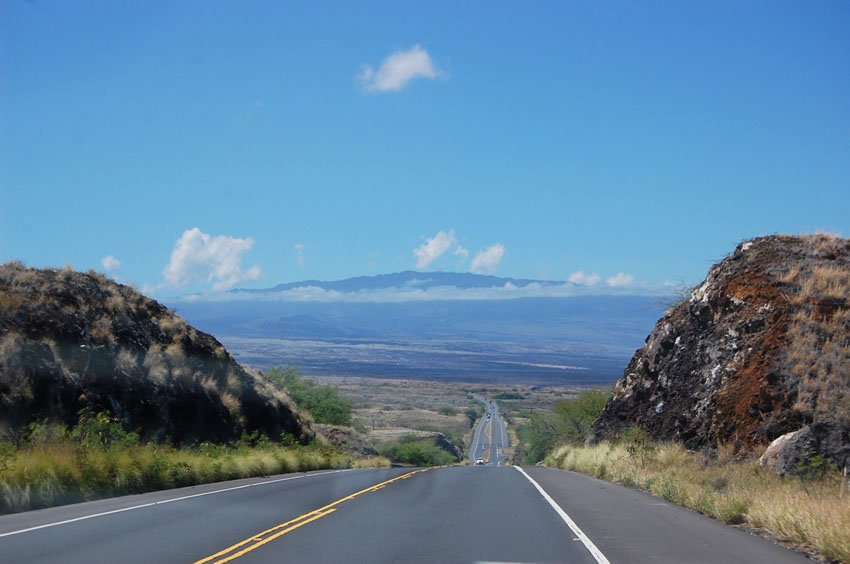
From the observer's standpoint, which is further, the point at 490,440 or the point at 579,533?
the point at 490,440

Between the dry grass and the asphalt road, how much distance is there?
1.54 ft

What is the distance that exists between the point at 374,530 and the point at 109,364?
1757 centimetres

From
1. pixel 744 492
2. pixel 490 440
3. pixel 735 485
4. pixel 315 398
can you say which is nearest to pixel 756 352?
pixel 735 485

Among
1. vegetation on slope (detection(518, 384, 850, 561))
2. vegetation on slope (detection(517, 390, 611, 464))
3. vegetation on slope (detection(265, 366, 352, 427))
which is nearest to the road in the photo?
vegetation on slope (detection(517, 390, 611, 464))

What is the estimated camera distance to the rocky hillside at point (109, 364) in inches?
947

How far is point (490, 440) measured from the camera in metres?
107

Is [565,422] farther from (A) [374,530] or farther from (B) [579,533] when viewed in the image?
(A) [374,530]

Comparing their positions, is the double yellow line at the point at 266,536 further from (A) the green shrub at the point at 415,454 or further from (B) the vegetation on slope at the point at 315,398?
(A) the green shrub at the point at 415,454

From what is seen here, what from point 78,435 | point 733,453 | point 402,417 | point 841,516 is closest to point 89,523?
point 78,435

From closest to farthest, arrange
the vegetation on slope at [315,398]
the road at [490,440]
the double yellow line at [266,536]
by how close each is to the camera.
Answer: the double yellow line at [266,536] → the vegetation on slope at [315,398] → the road at [490,440]

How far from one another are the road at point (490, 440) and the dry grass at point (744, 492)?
4478cm

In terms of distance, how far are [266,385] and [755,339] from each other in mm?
24401

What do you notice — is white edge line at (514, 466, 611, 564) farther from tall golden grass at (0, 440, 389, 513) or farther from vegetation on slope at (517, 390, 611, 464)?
vegetation on slope at (517, 390, 611, 464)

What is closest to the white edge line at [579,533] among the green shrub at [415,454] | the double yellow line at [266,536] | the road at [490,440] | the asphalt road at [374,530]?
the asphalt road at [374,530]
